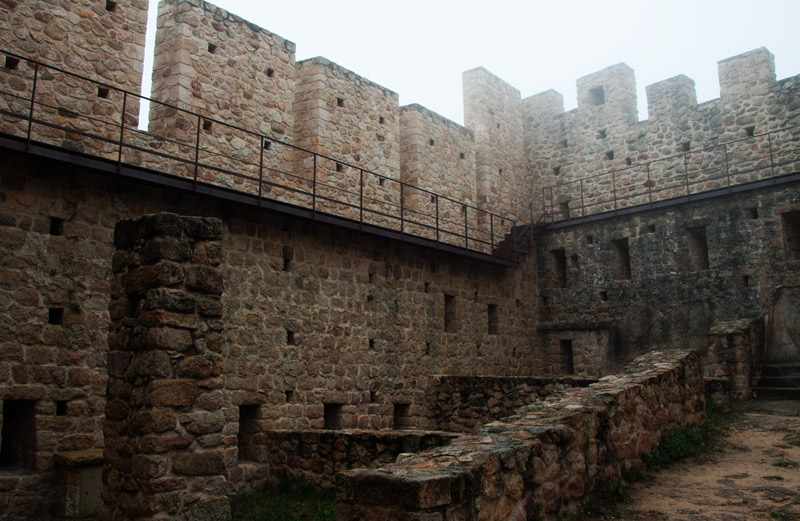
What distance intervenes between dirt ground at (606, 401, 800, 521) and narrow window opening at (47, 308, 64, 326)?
6078mm

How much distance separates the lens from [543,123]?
57.1ft

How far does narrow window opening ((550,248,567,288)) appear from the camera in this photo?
1606 cm

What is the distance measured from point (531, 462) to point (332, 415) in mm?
6098

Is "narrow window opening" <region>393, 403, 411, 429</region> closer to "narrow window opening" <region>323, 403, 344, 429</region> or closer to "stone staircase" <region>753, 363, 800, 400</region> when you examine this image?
"narrow window opening" <region>323, 403, 344, 429</region>

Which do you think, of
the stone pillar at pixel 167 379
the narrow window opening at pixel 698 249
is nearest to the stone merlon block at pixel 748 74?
the narrow window opening at pixel 698 249

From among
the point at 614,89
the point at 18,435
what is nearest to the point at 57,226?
the point at 18,435

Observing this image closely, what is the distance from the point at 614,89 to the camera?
16016 mm

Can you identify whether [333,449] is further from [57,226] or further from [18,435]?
[57,226]

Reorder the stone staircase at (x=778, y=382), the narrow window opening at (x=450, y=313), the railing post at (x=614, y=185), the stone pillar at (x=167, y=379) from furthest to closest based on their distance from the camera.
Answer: the railing post at (x=614, y=185)
the narrow window opening at (x=450, y=313)
the stone staircase at (x=778, y=382)
the stone pillar at (x=167, y=379)

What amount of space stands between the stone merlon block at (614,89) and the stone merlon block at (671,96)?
591 millimetres

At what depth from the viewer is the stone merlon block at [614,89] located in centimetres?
1586

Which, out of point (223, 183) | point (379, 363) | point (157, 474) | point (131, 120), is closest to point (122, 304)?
point (157, 474)

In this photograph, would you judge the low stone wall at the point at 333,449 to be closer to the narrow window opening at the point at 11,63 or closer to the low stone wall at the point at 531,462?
the low stone wall at the point at 531,462

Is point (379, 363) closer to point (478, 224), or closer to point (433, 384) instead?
point (433, 384)
